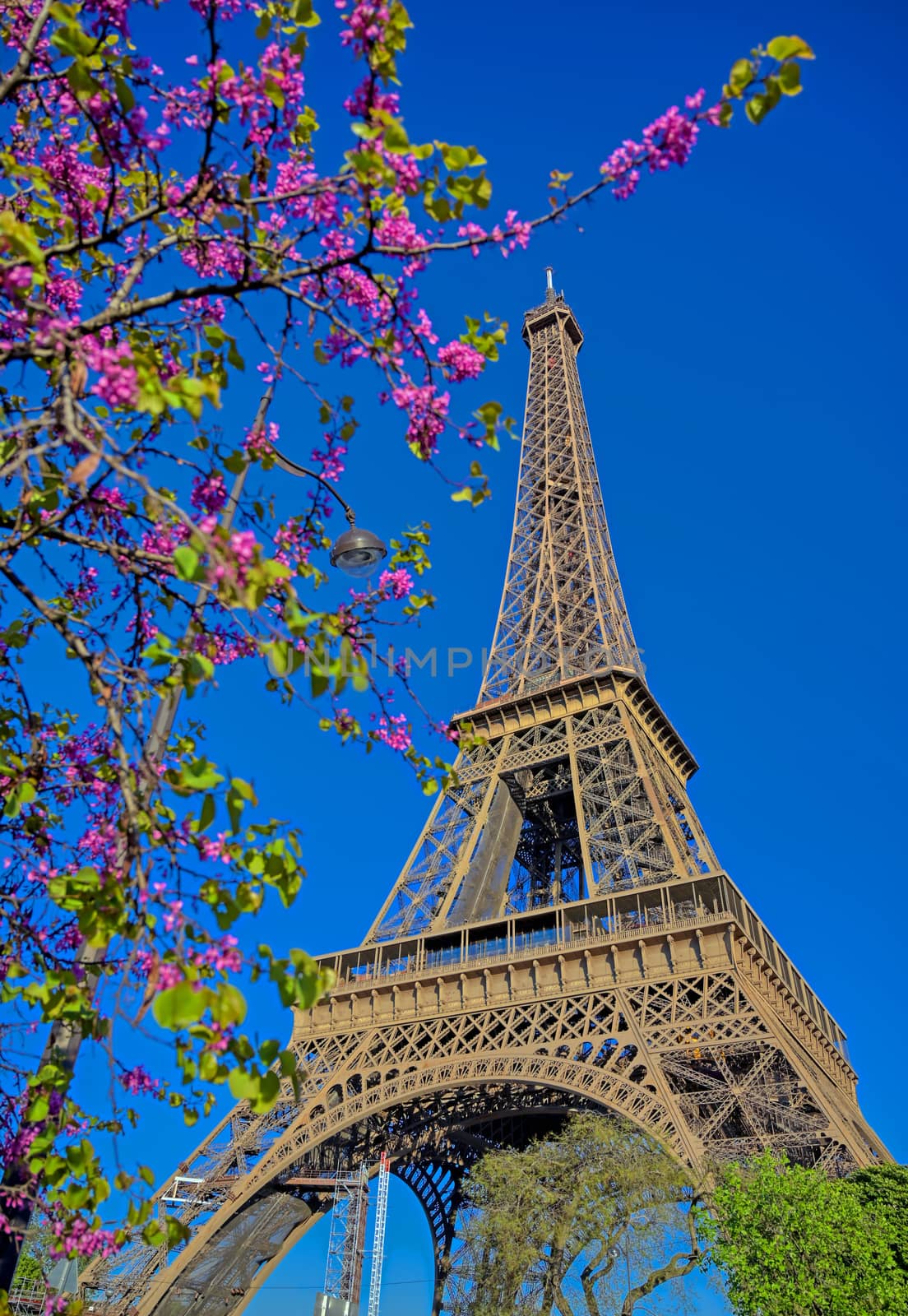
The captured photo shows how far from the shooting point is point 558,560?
51.1 meters

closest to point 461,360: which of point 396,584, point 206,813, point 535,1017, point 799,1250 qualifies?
point 396,584

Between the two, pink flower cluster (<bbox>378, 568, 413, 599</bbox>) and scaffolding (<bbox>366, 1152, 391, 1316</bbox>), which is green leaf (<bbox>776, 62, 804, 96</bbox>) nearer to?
pink flower cluster (<bbox>378, 568, 413, 599</bbox>)

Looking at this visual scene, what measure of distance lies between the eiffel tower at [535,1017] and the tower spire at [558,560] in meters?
→ 0.61

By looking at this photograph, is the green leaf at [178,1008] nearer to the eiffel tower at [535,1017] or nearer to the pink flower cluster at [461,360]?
the pink flower cluster at [461,360]

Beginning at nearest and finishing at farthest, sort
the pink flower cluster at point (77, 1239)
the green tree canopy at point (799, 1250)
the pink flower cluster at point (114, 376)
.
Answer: the pink flower cluster at point (114, 376) → the pink flower cluster at point (77, 1239) → the green tree canopy at point (799, 1250)

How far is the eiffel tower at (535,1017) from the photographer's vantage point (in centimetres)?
2550

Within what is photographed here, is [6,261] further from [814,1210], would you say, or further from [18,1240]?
[814,1210]

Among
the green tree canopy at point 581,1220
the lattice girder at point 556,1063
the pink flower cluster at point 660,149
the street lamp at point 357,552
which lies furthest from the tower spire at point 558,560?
the pink flower cluster at point 660,149

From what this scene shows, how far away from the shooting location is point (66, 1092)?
5625mm

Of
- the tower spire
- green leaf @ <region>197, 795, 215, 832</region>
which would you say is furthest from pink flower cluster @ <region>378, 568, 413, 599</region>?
the tower spire

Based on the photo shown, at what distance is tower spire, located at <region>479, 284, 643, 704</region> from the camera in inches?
1788

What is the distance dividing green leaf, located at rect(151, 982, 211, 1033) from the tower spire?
37.9 meters

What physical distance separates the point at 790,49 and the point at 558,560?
46671mm

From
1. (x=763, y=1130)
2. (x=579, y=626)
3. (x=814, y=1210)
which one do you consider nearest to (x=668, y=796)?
(x=579, y=626)
